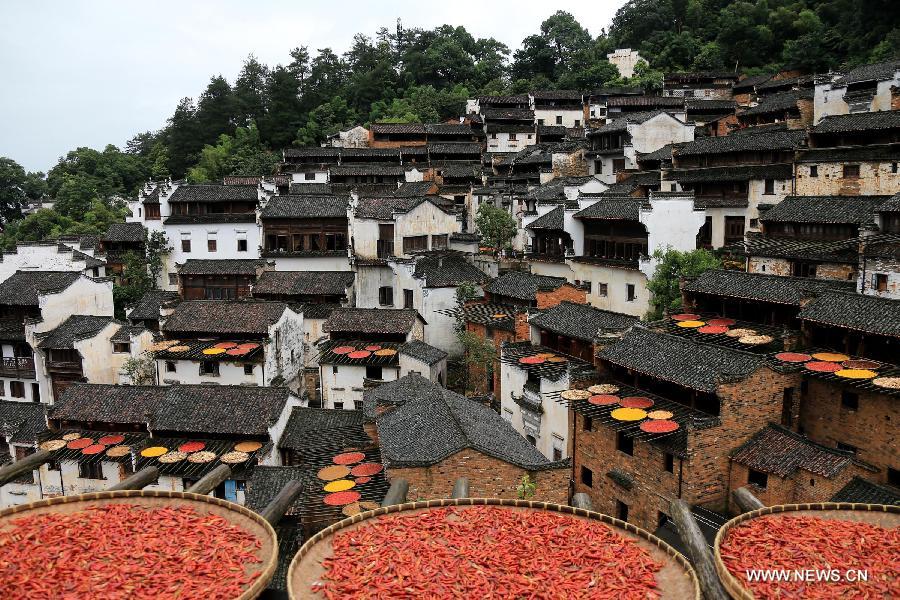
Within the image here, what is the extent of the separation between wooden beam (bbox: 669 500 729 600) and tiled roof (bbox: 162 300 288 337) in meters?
29.1

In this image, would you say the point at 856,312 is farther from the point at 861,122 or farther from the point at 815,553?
the point at 815,553

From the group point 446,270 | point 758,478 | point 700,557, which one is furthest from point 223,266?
point 700,557

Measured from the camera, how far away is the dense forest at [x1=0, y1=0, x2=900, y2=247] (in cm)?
7056

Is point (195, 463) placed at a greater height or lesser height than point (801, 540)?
lesser

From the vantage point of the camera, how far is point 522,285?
3809 centimetres

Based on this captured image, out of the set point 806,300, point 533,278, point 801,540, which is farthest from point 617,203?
point 801,540

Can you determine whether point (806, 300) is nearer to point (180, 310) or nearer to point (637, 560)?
point (637, 560)

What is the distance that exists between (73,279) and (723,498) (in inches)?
1508

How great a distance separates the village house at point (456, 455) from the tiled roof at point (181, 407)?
752cm

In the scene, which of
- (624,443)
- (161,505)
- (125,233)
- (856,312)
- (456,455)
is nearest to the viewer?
(161,505)

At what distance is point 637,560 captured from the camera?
25.2ft

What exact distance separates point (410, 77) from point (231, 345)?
6926 centimetres

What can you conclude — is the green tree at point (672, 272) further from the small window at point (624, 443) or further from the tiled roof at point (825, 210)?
the small window at point (624, 443)

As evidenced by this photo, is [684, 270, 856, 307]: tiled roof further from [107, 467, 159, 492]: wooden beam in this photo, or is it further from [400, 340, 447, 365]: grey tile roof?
[107, 467, 159, 492]: wooden beam
